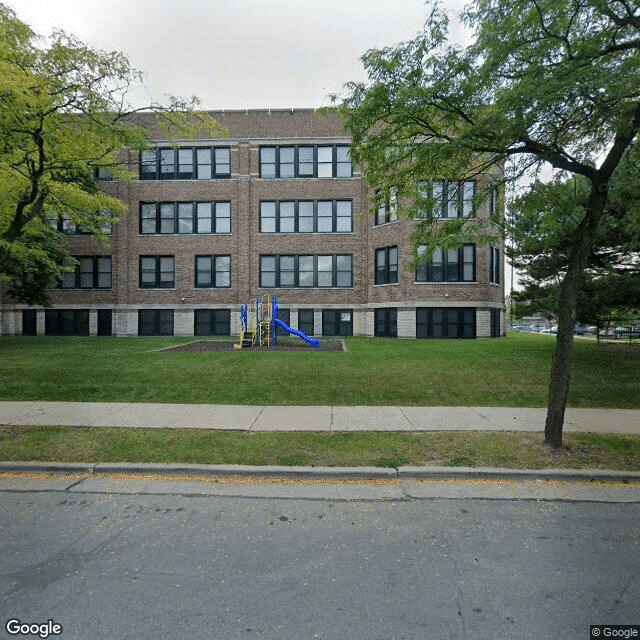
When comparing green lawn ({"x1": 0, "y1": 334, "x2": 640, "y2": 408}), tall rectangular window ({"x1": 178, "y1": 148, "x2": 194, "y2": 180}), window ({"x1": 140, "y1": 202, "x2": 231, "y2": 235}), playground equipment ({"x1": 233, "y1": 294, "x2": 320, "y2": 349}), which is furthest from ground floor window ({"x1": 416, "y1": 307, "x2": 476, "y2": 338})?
tall rectangular window ({"x1": 178, "y1": 148, "x2": 194, "y2": 180})

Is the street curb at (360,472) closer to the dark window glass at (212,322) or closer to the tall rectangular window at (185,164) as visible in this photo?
the dark window glass at (212,322)

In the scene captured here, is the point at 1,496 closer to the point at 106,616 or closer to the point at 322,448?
the point at 106,616

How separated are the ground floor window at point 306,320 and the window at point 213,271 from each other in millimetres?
5281

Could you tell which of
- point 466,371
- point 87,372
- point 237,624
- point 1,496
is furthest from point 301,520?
point 87,372

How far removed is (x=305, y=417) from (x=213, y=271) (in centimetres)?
2141

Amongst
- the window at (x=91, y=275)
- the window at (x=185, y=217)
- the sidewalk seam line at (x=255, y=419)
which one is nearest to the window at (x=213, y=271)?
the window at (x=185, y=217)

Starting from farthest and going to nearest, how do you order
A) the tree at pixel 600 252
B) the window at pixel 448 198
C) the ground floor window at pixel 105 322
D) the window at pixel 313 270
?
the ground floor window at pixel 105 322, the window at pixel 313 270, the tree at pixel 600 252, the window at pixel 448 198

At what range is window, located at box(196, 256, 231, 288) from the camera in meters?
27.1

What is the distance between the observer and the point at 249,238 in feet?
87.6

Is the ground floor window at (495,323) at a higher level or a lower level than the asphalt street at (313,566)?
higher

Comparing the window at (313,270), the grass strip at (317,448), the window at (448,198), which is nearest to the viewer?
the grass strip at (317,448)

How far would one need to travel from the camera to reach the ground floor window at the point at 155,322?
27344mm

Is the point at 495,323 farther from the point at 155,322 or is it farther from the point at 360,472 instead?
the point at 360,472

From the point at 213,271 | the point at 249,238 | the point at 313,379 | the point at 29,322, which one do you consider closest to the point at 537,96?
the point at 313,379
